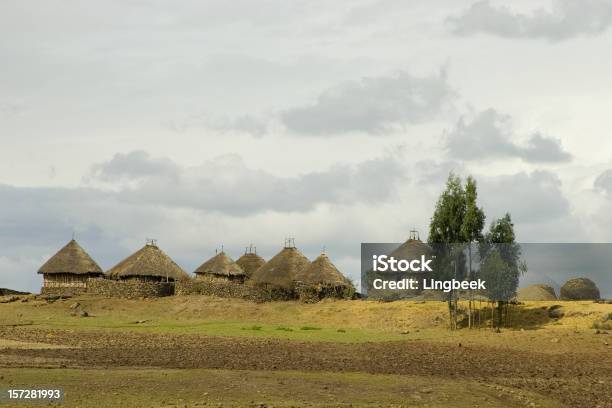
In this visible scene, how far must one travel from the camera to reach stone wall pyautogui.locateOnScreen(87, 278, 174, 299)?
71.2m

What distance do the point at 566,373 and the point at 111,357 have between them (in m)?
18.7

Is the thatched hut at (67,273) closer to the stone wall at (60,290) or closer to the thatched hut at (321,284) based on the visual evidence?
the stone wall at (60,290)

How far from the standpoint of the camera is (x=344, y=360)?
3503 centimetres

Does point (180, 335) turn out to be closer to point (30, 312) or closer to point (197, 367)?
point (197, 367)

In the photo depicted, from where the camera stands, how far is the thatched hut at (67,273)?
7512 centimetres

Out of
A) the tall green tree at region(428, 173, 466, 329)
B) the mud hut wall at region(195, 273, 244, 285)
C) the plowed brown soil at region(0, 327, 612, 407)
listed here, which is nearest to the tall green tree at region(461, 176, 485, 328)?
the tall green tree at region(428, 173, 466, 329)

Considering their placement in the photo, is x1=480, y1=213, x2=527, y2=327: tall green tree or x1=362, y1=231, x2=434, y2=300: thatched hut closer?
x1=480, y1=213, x2=527, y2=327: tall green tree

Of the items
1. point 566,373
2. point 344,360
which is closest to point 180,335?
point 344,360

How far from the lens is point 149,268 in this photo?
74062 millimetres

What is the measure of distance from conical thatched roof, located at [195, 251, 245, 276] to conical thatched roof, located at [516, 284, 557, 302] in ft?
87.6

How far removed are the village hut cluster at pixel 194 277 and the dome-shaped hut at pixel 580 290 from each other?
17.8 metres

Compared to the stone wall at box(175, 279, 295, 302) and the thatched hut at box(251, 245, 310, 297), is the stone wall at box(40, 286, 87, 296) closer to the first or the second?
the stone wall at box(175, 279, 295, 302)

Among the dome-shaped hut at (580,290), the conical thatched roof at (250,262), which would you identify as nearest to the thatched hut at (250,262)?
the conical thatched roof at (250,262)

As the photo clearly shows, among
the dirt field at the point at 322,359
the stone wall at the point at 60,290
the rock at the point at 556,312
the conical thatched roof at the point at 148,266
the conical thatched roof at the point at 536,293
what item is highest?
the conical thatched roof at the point at 148,266
